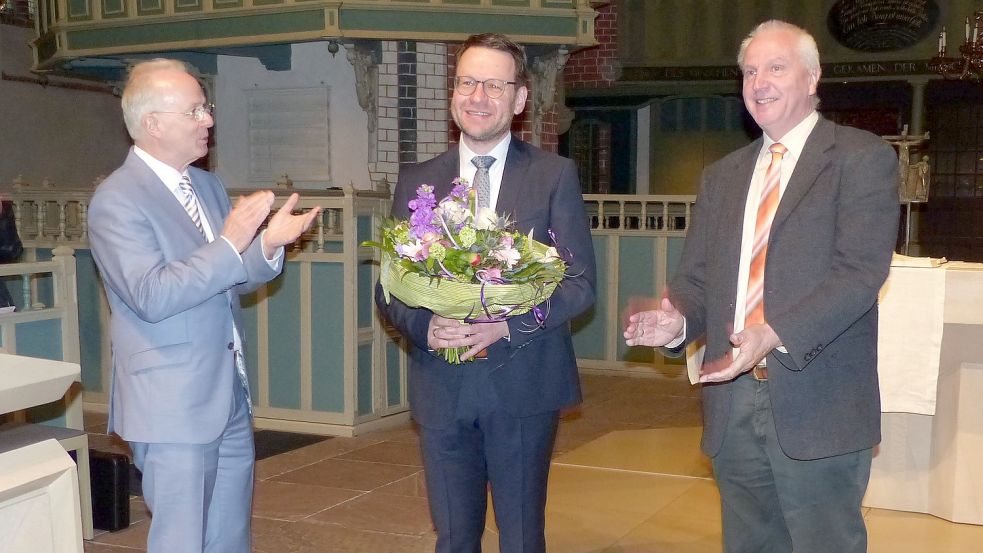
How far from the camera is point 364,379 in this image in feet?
21.1

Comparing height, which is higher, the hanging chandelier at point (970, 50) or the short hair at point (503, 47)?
the hanging chandelier at point (970, 50)

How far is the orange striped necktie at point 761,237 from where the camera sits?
2.44 m

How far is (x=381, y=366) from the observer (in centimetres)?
652

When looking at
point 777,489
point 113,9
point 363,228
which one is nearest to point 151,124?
point 777,489

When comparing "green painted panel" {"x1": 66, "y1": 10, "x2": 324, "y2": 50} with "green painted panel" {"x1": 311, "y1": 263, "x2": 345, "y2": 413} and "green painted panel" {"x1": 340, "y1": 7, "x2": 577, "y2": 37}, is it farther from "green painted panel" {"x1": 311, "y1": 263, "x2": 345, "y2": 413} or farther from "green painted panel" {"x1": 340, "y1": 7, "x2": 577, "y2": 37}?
"green painted panel" {"x1": 311, "y1": 263, "x2": 345, "y2": 413}

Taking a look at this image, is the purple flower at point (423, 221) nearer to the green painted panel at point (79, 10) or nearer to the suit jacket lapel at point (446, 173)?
the suit jacket lapel at point (446, 173)

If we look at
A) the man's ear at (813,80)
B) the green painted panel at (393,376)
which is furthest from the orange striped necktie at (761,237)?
the green painted panel at (393,376)

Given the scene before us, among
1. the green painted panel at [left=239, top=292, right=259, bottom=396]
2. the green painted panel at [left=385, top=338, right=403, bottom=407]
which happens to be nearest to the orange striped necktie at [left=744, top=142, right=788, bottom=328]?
the green painted panel at [left=385, top=338, right=403, bottom=407]

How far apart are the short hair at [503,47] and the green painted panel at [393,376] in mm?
4227

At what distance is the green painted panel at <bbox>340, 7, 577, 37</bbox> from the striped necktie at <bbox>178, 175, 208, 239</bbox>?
19.1 ft

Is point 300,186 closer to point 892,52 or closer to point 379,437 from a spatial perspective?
point 379,437

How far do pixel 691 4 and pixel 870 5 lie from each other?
7.79 ft

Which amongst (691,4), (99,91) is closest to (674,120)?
(691,4)

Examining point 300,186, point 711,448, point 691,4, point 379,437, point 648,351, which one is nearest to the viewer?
point 711,448
